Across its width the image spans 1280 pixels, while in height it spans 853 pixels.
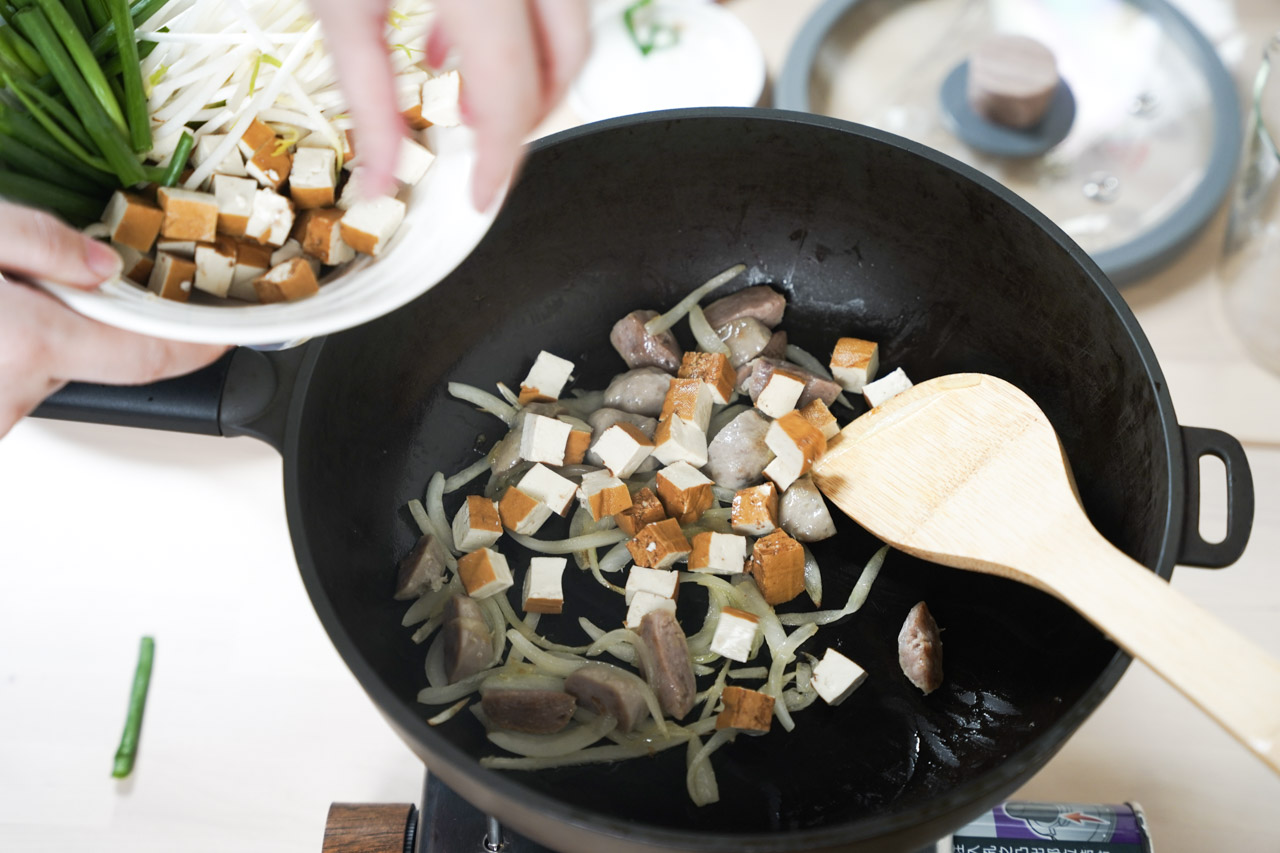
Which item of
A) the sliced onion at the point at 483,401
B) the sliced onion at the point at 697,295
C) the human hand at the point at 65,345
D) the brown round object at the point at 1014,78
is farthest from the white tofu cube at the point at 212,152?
the brown round object at the point at 1014,78

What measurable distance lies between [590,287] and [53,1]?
0.73 m

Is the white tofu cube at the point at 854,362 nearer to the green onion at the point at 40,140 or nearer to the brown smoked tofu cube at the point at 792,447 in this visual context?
the brown smoked tofu cube at the point at 792,447

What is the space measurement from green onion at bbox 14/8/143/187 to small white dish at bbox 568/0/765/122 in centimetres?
92

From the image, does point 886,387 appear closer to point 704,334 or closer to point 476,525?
point 704,334

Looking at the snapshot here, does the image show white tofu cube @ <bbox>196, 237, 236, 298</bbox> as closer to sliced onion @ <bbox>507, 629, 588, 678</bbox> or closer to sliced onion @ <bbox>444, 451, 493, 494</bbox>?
sliced onion @ <bbox>444, 451, 493, 494</bbox>

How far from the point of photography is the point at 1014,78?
156 cm

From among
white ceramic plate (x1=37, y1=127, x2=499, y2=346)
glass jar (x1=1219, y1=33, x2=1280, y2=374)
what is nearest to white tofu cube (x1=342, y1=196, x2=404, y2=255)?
white ceramic plate (x1=37, y1=127, x2=499, y2=346)

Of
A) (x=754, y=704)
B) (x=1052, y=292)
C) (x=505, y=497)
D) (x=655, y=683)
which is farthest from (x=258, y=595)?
(x=1052, y=292)

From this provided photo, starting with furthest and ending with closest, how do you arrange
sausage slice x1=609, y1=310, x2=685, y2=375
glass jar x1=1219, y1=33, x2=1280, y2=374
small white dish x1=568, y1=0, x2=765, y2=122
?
small white dish x1=568, y1=0, x2=765, y2=122 < glass jar x1=1219, y1=33, x2=1280, y2=374 < sausage slice x1=609, y1=310, x2=685, y2=375

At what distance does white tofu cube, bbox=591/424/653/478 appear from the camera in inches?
46.9

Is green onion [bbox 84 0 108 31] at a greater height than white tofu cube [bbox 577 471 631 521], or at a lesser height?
greater

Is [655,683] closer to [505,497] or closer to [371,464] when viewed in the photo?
[505,497]

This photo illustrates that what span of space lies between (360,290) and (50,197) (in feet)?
1.21

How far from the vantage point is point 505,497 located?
3.91ft
